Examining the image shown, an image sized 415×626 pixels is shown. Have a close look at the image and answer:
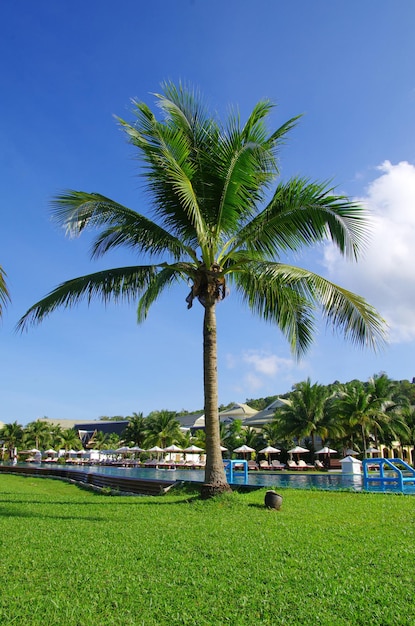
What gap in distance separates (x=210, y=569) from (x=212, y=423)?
493cm

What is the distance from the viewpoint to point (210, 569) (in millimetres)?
4836

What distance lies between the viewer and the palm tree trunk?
9.71 m

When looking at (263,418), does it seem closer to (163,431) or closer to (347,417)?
Answer: (163,431)

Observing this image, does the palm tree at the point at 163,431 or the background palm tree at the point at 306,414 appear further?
the palm tree at the point at 163,431

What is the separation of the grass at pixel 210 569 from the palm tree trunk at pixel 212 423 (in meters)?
1.32

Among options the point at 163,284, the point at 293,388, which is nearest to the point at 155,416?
the point at 293,388

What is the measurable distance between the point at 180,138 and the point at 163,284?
3.58m

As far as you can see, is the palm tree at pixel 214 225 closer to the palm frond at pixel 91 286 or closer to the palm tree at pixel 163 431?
the palm frond at pixel 91 286

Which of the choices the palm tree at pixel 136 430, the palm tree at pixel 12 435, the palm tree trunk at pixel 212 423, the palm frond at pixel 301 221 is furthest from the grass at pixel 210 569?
the palm tree at pixel 12 435

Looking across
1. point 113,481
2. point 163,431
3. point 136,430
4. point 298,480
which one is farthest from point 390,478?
point 136,430

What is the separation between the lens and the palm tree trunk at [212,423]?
9.71 metres

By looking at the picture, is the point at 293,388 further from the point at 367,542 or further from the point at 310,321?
the point at 367,542

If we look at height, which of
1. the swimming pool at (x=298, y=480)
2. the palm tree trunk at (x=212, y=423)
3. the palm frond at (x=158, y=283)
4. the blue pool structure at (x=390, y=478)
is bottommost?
the swimming pool at (x=298, y=480)

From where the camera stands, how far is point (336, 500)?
1076cm
